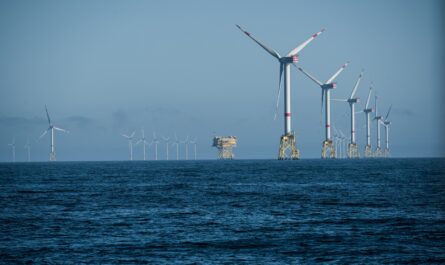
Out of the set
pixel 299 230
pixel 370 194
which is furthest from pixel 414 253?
pixel 370 194

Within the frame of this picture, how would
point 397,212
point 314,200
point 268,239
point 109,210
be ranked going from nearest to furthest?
1. point 268,239
2. point 397,212
3. point 109,210
4. point 314,200

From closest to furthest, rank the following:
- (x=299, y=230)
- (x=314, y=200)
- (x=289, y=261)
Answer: (x=289, y=261) < (x=299, y=230) < (x=314, y=200)

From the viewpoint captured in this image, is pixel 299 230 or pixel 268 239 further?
pixel 299 230

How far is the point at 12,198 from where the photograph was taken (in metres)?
95.2

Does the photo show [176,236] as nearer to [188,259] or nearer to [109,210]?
[188,259]

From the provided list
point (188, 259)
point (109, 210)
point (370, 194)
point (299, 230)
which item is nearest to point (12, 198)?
point (109, 210)

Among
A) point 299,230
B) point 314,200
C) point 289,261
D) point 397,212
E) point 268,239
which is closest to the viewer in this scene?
point 289,261

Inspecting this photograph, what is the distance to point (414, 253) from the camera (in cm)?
4469

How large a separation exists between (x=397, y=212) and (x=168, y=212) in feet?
70.6

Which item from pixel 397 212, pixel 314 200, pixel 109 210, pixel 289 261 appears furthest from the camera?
pixel 314 200

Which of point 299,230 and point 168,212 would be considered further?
point 168,212

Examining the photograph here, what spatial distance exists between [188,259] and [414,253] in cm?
1378

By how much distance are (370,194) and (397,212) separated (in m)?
24.7

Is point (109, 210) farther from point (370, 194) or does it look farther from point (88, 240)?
point (370, 194)
